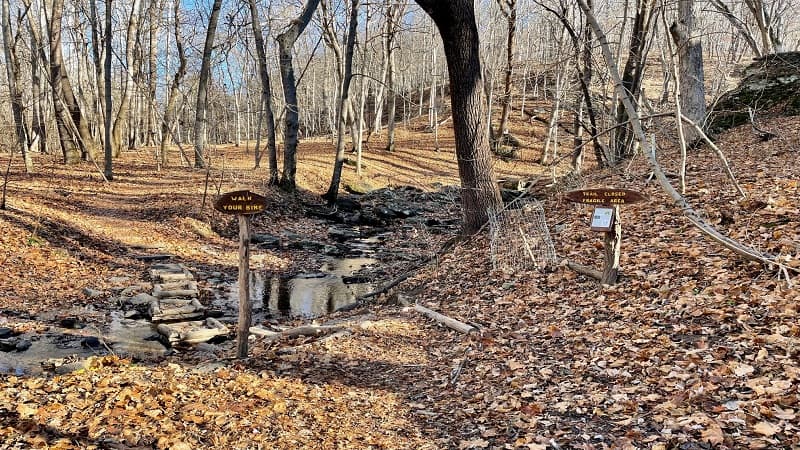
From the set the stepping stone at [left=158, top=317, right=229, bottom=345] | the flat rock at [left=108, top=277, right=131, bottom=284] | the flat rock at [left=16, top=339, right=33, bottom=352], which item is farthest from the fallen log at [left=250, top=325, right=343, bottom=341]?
the flat rock at [left=108, top=277, right=131, bottom=284]

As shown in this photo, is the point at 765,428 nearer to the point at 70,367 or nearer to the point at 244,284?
the point at 244,284

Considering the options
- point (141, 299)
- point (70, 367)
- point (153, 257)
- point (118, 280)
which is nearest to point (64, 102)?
point (153, 257)

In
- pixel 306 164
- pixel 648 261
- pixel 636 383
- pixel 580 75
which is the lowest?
pixel 636 383

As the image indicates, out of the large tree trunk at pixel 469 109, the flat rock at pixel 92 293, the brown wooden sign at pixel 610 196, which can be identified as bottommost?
the flat rock at pixel 92 293

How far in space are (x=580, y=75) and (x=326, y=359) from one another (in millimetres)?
9270

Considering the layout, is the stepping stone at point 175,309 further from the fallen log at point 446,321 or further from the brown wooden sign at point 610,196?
the brown wooden sign at point 610,196

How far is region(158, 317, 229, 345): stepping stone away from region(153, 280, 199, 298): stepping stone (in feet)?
4.24

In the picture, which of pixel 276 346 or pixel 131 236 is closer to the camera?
pixel 276 346

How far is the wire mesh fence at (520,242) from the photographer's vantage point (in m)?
8.11

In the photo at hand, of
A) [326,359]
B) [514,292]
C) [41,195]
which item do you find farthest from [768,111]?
[41,195]

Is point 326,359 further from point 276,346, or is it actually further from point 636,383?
point 636,383

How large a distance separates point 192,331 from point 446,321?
399cm

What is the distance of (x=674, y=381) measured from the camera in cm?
434

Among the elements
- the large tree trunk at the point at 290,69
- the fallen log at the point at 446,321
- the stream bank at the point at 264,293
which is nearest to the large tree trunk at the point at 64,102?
the large tree trunk at the point at 290,69
